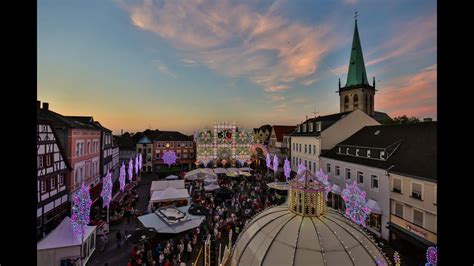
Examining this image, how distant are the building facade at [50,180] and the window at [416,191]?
23200 millimetres

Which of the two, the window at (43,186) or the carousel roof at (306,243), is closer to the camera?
the carousel roof at (306,243)

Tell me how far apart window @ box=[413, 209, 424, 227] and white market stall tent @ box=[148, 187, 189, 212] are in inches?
674

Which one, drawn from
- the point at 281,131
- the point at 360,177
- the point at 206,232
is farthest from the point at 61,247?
the point at 281,131

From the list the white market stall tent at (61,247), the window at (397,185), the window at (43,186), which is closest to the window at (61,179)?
the window at (43,186)

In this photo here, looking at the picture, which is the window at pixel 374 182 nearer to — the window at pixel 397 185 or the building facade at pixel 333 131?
the window at pixel 397 185

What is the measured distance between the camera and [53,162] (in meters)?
15.5

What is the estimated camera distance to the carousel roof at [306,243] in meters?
5.24

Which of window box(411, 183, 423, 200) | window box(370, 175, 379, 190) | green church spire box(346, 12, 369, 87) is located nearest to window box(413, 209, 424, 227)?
window box(411, 183, 423, 200)

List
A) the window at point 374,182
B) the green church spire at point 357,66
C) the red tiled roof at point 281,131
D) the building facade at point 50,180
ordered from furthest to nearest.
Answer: the red tiled roof at point 281,131 < the green church spire at point 357,66 < the window at point 374,182 < the building facade at point 50,180

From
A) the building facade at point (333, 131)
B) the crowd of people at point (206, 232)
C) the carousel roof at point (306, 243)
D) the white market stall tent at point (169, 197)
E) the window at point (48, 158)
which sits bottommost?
the crowd of people at point (206, 232)

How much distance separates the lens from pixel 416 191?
14.2 metres
